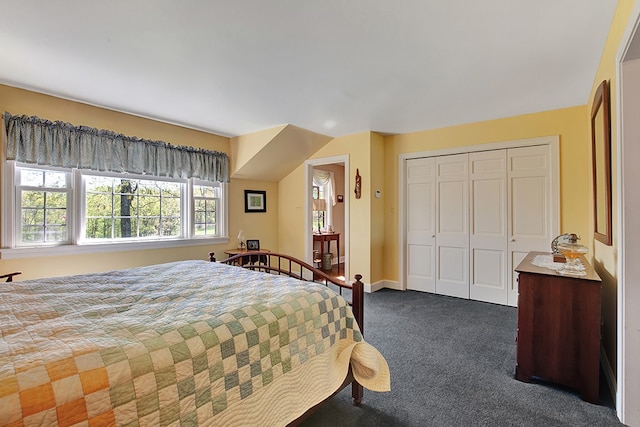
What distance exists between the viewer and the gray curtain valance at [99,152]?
9.96 ft

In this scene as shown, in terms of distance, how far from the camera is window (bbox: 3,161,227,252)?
10.2ft

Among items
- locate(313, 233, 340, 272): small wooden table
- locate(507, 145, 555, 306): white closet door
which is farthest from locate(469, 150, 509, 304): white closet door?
locate(313, 233, 340, 272): small wooden table

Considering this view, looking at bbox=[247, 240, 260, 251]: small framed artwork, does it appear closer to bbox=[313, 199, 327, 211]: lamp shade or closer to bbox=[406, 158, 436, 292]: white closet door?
bbox=[313, 199, 327, 211]: lamp shade

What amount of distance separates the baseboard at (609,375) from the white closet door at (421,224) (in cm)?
219

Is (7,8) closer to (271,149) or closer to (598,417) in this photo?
(271,149)

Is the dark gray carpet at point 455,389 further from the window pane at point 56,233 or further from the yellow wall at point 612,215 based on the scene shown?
the window pane at point 56,233

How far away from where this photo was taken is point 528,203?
377 centimetres

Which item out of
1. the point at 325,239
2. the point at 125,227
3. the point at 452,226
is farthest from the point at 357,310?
the point at 325,239

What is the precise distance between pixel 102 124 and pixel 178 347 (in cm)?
344

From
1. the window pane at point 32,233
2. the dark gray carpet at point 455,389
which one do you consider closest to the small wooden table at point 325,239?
the dark gray carpet at point 455,389

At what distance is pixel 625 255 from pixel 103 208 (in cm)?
461

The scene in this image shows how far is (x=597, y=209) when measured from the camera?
275cm

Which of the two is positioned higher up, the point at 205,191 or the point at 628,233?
the point at 205,191

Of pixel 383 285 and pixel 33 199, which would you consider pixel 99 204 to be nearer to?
pixel 33 199
